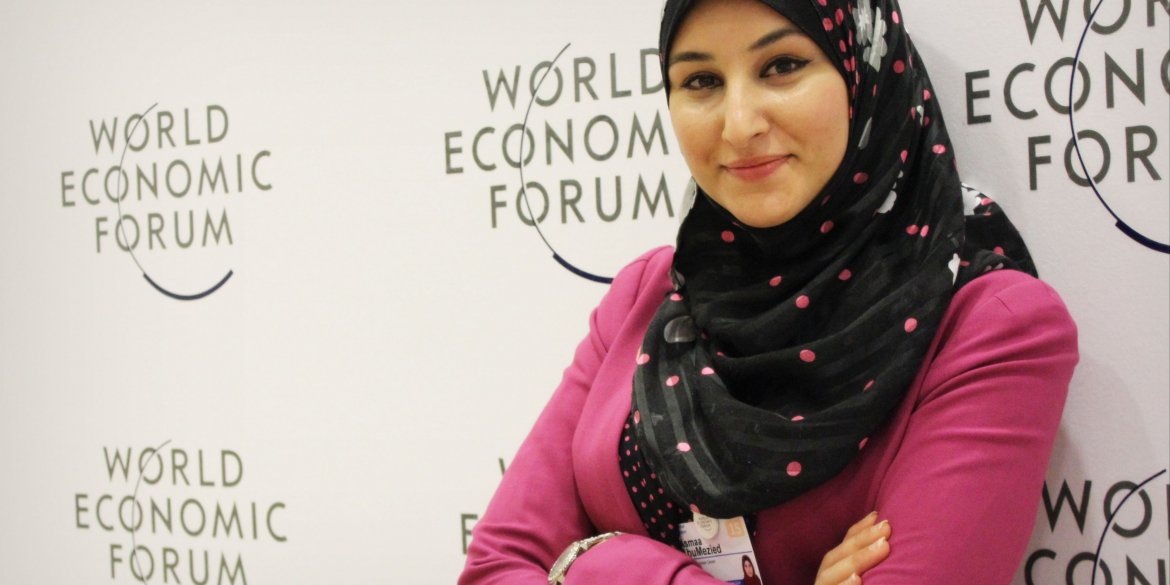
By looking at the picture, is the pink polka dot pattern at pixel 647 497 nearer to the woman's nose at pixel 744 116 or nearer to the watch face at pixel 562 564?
the watch face at pixel 562 564

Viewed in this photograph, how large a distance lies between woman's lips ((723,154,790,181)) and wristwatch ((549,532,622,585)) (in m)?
0.47

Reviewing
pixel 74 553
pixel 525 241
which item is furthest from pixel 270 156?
pixel 74 553

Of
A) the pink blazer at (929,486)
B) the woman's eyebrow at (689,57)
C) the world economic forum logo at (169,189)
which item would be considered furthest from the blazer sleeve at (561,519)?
the world economic forum logo at (169,189)

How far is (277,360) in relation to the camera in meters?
2.04

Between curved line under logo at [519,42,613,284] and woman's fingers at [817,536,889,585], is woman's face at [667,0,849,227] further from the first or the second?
curved line under logo at [519,42,613,284]

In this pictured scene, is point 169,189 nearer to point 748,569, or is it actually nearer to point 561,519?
point 561,519

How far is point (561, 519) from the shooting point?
4.53ft

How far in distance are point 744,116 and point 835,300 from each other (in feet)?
0.77

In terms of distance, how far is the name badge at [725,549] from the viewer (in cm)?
123

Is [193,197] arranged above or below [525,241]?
above

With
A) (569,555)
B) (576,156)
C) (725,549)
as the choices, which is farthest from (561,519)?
(576,156)

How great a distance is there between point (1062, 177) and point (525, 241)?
2.76ft

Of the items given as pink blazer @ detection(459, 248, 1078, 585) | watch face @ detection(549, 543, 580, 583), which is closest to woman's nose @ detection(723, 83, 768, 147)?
pink blazer @ detection(459, 248, 1078, 585)

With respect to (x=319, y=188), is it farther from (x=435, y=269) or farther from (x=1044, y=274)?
(x=1044, y=274)
